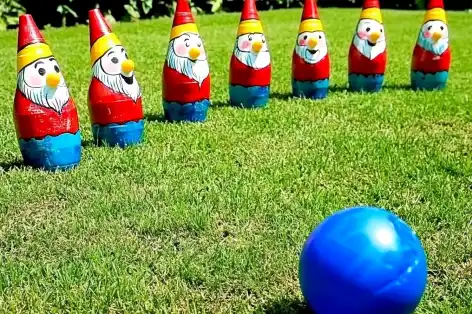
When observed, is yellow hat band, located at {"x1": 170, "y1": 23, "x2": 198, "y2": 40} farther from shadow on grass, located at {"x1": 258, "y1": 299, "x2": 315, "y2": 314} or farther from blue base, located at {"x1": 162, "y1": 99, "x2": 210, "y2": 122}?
shadow on grass, located at {"x1": 258, "y1": 299, "x2": 315, "y2": 314}

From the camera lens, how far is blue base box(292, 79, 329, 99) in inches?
249

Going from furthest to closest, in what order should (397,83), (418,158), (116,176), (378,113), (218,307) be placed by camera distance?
(397,83) → (378,113) → (418,158) → (116,176) → (218,307)

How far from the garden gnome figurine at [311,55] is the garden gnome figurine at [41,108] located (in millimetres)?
2618

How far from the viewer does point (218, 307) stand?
274cm

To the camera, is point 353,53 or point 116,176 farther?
point 353,53

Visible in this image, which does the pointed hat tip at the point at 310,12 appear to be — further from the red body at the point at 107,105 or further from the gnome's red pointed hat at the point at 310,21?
the red body at the point at 107,105

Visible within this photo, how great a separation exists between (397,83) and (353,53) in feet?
3.46

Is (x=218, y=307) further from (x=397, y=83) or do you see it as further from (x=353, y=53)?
(x=397, y=83)

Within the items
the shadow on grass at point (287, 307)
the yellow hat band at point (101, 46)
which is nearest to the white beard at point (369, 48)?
the yellow hat band at point (101, 46)

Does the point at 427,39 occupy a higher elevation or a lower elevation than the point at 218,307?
higher

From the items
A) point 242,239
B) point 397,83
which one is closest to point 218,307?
point 242,239

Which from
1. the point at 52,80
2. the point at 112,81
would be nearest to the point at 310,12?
the point at 112,81

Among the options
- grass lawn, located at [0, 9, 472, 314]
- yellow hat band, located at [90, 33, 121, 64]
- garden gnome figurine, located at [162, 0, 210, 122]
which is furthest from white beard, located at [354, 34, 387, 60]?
yellow hat band, located at [90, 33, 121, 64]

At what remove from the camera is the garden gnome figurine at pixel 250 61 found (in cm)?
583
